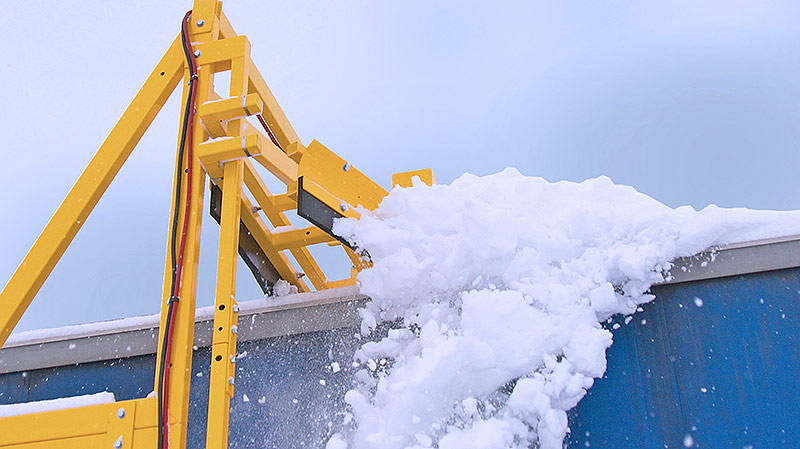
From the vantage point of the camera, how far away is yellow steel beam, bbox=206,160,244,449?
5.81 ft

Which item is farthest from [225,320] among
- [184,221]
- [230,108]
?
[230,108]

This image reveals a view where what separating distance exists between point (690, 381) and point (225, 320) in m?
1.69

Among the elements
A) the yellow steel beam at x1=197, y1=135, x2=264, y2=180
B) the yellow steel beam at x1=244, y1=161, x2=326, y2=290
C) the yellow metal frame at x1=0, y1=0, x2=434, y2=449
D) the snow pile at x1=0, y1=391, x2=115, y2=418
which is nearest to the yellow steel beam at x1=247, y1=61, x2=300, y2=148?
the yellow metal frame at x1=0, y1=0, x2=434, y2=449

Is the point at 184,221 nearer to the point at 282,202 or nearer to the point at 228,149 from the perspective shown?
the point at 228,149

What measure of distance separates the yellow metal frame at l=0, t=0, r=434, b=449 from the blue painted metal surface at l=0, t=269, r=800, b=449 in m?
0.61

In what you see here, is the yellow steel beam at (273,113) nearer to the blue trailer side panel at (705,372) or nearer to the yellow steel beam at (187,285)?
the yellow steel beam at (187,285)

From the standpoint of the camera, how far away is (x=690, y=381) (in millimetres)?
2152

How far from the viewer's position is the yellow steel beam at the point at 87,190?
2.05 m

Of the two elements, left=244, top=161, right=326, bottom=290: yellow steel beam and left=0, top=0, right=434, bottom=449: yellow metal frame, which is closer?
left=0, top=0, right=434, bottom=449: yellow metal frame

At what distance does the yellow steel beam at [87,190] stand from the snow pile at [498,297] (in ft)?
2.86

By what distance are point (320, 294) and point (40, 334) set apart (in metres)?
1.40

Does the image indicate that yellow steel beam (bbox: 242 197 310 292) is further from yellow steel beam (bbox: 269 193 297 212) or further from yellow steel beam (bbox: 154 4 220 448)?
yellow steel beam (bbox: 154 4 220 448)

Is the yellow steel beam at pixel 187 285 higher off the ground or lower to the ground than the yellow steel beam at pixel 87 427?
higher

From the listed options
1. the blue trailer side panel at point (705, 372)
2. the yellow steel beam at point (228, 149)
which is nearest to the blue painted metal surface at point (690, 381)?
the blue trailer side panel at point (705, 372)
